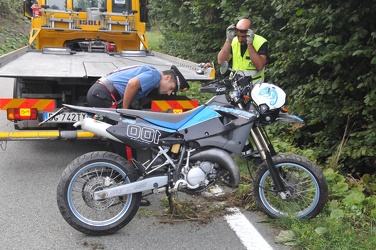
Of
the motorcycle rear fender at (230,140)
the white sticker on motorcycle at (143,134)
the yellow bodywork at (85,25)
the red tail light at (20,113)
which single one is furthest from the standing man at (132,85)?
the yellow bodywork at (85,25)

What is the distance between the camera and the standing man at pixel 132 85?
15.6 ft

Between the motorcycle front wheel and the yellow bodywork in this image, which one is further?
the yellow bodywork

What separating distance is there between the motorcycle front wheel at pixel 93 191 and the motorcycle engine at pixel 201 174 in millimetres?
508

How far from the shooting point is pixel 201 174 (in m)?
4.45

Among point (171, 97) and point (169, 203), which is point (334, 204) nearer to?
point (169, 203)

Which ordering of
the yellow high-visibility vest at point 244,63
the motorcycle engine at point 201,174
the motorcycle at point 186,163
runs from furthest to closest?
the yellow high-visibility vest at point 244,63
the motorcycle engine at point 201,174
the motorcycle at point 186,163

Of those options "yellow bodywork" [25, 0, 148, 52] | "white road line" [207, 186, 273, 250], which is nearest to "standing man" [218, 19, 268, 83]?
"white road line" [207, 186, 273, 250]

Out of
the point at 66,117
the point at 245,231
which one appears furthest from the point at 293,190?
the point at 66,117

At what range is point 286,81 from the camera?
8.39m

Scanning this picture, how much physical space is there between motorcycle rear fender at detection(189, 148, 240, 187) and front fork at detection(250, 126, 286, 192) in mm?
325

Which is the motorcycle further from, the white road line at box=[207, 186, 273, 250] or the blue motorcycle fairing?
the white road line at box=[207, 186, 273, 250]

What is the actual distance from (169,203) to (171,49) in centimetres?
1335

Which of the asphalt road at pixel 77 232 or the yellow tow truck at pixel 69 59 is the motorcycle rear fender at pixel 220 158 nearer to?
the asphalt road at pixel 77 232

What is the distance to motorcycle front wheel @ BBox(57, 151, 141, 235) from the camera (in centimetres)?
424
